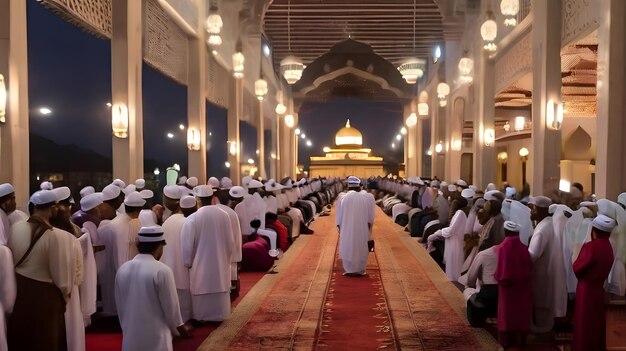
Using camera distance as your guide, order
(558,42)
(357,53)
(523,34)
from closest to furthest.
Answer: (558,42) < (523,34) < (357,53)

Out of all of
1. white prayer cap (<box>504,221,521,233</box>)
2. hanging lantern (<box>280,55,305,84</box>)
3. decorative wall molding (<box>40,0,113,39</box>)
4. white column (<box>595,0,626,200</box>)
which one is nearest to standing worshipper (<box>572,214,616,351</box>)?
white prayer cap (<box>504,221,521,233</box>)

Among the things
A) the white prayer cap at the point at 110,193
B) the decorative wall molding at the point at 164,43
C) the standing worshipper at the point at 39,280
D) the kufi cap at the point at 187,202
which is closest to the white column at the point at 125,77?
the decorative wall molding at the point at 164,43

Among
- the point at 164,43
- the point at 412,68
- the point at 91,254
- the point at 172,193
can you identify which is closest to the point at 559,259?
the point at 172,193

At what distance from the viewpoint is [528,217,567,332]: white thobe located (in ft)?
18.9

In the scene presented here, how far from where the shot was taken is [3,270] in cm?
414

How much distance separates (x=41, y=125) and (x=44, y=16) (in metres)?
3.56

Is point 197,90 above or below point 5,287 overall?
above

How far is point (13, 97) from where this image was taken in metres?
6.47

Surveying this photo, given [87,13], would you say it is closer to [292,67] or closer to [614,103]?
[614,103]

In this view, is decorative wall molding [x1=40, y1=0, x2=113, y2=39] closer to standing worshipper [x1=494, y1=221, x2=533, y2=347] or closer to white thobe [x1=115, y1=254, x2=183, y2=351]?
white thobe [x1=115, y1=254, x2=183, y2=351]

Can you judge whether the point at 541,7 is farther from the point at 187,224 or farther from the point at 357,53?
the point at 357,53

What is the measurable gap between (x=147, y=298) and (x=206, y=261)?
2.29 metres

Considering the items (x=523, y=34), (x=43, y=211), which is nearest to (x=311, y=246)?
(x=523, y=34)

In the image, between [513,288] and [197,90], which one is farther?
[197,90]
